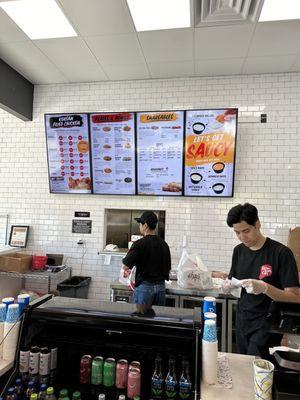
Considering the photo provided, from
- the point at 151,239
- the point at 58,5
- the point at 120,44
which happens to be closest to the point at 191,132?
the point at 120,44

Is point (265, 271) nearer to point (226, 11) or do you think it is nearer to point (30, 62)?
point (226, 11)

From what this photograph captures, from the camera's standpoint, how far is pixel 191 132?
12.3 ft

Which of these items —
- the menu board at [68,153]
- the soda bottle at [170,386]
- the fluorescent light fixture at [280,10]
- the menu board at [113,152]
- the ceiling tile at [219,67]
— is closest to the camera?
the soda bottle at [170,386]

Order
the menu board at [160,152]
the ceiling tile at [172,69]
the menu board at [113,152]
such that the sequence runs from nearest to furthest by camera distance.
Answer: the ceiling tile at [172,69]
the menu board at [160,152]
the menu board at [113,152]

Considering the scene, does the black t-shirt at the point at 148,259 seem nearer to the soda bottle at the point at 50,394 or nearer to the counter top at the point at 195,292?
the counter top at the point at 195,292

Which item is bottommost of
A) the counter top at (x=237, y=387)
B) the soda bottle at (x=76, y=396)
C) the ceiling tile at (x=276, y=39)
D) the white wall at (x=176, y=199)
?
the soda bottle at (x=76, y=396)

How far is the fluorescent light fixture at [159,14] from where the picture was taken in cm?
259

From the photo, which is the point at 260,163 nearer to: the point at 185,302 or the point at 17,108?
the point at 185,302

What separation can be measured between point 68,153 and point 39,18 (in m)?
1.68

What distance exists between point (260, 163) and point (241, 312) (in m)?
2.33

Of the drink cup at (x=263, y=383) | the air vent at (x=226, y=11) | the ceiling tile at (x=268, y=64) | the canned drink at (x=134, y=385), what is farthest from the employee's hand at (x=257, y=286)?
the ceiling tile at (x=268, y=64)

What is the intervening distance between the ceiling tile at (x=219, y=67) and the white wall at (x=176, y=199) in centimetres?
10

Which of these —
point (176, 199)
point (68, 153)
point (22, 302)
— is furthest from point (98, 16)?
point (22, 302)

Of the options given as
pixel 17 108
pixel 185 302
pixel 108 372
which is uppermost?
pixel 17 108
